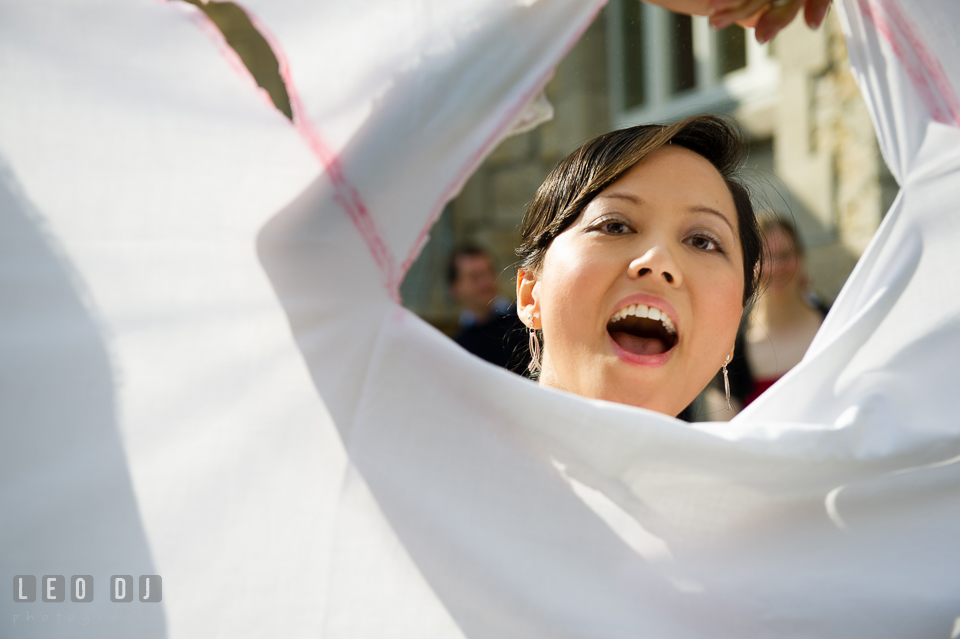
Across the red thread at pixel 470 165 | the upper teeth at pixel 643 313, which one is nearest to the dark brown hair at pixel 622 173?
the upper teeth at pixel 643 313

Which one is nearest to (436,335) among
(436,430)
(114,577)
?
(436,430)

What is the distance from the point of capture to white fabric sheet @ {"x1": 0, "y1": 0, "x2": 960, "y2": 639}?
42.1 inches

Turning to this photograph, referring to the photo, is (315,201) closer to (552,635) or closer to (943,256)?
(552,635)

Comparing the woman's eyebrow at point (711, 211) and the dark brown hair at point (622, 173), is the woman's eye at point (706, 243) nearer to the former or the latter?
the woman's eyebrow at point (711, 211)

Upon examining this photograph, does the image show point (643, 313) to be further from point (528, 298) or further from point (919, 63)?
point (919, 63)

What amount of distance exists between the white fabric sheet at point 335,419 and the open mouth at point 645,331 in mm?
279

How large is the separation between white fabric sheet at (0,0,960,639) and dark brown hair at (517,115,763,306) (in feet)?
1.17

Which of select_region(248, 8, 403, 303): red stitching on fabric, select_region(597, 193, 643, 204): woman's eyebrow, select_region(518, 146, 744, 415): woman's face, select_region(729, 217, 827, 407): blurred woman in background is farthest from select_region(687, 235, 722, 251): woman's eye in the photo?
select_region(729, 217, 827, 407): blurred woman in background

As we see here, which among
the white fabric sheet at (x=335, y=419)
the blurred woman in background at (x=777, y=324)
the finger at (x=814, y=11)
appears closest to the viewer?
the white fabric sheet at (x=335, y=419)

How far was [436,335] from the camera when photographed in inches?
43.7

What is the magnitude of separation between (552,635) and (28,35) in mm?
1031

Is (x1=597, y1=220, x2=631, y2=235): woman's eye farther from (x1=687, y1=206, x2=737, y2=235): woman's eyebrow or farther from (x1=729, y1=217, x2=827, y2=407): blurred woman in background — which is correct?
(x1=729, y1=217, x2=827, y2=407): blurred woman in background

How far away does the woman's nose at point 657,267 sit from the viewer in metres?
1.36

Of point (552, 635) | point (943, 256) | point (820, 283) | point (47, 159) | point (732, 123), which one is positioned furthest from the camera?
point (820, 283)
